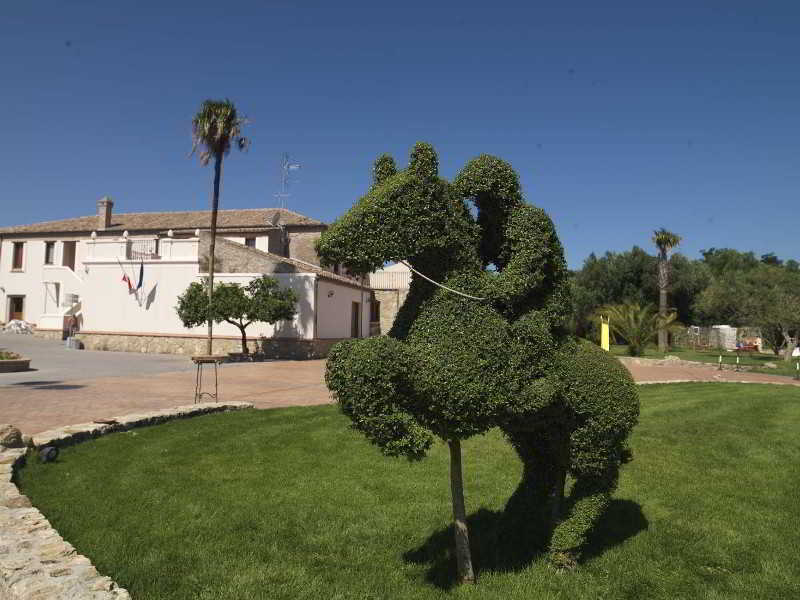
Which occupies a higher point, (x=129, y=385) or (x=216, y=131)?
(x=216, y=131)

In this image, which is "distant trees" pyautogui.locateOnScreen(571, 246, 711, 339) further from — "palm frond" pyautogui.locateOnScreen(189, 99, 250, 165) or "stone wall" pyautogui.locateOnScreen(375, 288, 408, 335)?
"palm frond" pyautogui.locateOnScreen(189, 99, 250, 165)

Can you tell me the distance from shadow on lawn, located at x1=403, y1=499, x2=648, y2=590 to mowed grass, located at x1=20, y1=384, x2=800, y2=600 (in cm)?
2

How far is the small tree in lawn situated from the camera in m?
24.5

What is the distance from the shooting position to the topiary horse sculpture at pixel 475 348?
3.54 metres

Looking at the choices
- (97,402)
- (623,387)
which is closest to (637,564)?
(623,387)

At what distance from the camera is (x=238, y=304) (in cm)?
2453

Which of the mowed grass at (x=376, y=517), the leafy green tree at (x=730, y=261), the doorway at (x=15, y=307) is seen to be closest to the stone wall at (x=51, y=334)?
the doorway at (x=15, y=307)

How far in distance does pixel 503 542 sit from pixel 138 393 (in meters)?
11.3

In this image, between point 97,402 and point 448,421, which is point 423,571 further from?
point 97,402

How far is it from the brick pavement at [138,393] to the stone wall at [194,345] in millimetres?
5790

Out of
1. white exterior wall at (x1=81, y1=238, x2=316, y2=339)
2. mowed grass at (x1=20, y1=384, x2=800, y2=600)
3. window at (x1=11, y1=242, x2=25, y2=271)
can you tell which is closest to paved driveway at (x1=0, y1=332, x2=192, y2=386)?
white exterior wall at (x1=81, y1=238, x2=316, y2=339)

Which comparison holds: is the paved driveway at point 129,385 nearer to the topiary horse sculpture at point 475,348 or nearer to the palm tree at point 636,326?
the palm tree at point 636,326

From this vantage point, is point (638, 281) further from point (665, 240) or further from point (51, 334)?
point (51, 334)

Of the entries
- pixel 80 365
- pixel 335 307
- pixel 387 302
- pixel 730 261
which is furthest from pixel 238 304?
pixel 730 261
